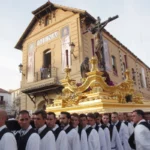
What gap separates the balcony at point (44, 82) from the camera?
12.0m

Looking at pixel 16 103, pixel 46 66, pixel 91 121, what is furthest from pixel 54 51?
pixel 91 121

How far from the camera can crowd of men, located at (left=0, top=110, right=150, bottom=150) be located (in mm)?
2455

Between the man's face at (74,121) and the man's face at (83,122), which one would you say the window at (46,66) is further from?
the man's face at (74,121)

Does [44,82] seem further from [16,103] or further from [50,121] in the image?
[50,121]

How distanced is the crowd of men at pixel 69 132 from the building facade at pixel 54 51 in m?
6.55

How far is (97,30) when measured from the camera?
8219 millimetres

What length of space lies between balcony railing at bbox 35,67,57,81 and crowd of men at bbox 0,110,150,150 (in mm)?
7786

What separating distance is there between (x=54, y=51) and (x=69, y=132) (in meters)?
10.4

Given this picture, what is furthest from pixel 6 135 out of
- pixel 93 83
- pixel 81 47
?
pixel 81 47

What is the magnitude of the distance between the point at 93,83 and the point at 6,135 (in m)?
4.45

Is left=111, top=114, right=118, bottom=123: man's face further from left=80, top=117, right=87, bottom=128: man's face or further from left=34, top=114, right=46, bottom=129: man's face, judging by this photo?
left=34, top=114, right=46, bottom=129: man's face

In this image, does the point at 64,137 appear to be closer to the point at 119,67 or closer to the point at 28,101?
the point at 28,101

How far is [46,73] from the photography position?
13.5m

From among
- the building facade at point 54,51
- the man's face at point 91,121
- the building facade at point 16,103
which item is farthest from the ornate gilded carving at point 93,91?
the building facade at point 16,103
